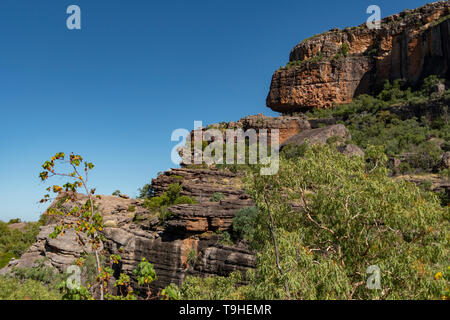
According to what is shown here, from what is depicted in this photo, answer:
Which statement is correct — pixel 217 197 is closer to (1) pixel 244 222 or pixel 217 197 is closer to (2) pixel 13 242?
(1) pixel 244 222

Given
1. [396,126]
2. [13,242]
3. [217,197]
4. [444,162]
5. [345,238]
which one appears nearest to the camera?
[345,238]

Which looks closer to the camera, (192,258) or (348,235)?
(348,235)

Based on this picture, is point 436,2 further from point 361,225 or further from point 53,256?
point 53,256

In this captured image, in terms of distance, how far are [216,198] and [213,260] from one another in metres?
7.59

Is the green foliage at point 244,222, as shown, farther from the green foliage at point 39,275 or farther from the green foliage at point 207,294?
the green foliage at point 39,275

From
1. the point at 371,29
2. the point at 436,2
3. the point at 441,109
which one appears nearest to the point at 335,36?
→ the point at 371,29

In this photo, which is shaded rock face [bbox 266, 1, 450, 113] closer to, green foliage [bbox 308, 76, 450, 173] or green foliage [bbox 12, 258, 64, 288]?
green foliage [bbox 308, 76, 450, 173]

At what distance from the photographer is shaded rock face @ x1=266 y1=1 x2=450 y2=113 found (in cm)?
4134

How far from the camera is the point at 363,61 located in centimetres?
4769

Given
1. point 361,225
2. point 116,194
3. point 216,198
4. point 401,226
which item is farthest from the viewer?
point 116,194

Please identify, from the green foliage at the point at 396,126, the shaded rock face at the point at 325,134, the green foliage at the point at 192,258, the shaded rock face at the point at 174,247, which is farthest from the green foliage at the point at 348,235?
the shaded rock face at the point at 325,134

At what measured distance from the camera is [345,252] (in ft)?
25.3

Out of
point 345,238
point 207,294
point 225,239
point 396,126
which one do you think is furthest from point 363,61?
point 207,294

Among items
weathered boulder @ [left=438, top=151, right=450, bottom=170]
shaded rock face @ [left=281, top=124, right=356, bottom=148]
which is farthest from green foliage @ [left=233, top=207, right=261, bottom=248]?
weathered boulder @ [left=438, top=151, right=450, bottom=170]
